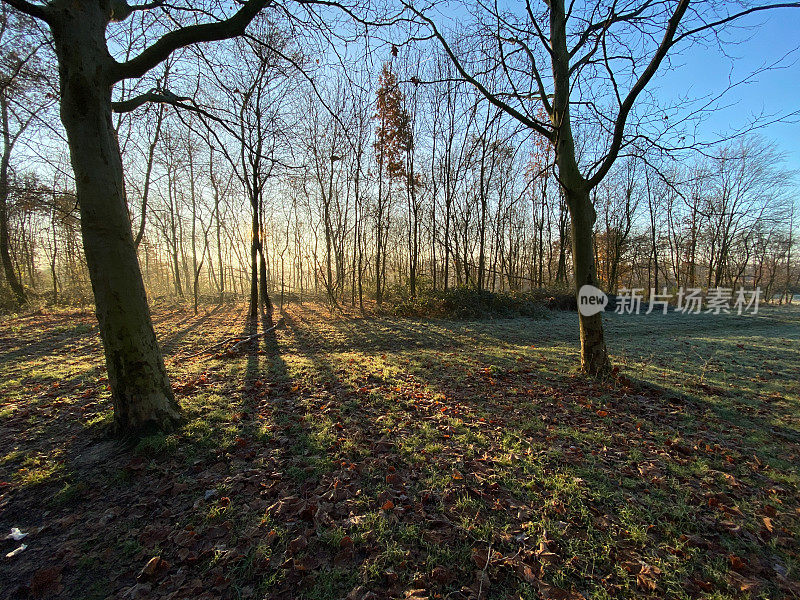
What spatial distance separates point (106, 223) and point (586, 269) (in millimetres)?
6220

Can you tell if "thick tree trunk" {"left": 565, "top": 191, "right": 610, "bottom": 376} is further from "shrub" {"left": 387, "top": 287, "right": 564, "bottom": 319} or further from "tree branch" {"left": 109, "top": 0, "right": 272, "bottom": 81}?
"shrub" {"left": 387, "top": 287, "right": 564, "bottom": 319}

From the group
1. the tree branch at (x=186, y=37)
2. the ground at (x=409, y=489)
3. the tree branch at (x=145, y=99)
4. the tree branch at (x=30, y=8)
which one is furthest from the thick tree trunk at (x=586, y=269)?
the tree branch at (x=30, y=8)

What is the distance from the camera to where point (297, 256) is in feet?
107

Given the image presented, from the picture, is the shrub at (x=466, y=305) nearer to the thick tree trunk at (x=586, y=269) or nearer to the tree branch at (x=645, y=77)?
the thick tree trunk at (x=586, y=269)

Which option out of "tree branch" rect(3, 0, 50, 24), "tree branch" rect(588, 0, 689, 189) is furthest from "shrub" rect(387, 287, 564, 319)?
"tree branch" rect(3, 0, 50, 24)

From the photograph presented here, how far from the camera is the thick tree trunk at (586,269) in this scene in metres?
4.94

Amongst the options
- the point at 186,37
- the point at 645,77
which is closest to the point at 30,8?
the point at 186,37

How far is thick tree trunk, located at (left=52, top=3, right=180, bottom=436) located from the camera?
2.82 meters

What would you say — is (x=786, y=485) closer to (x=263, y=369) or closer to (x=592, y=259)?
(x=592, y=259)

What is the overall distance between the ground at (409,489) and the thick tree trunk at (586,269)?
40 centimetres

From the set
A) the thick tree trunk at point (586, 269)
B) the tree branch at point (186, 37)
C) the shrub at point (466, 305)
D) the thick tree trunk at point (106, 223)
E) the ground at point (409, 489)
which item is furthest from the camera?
the shrub at point (466, 305)

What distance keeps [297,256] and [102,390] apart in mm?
29078

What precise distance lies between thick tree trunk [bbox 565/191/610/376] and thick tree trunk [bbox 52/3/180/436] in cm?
577

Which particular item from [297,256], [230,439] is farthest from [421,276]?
[297,256]
